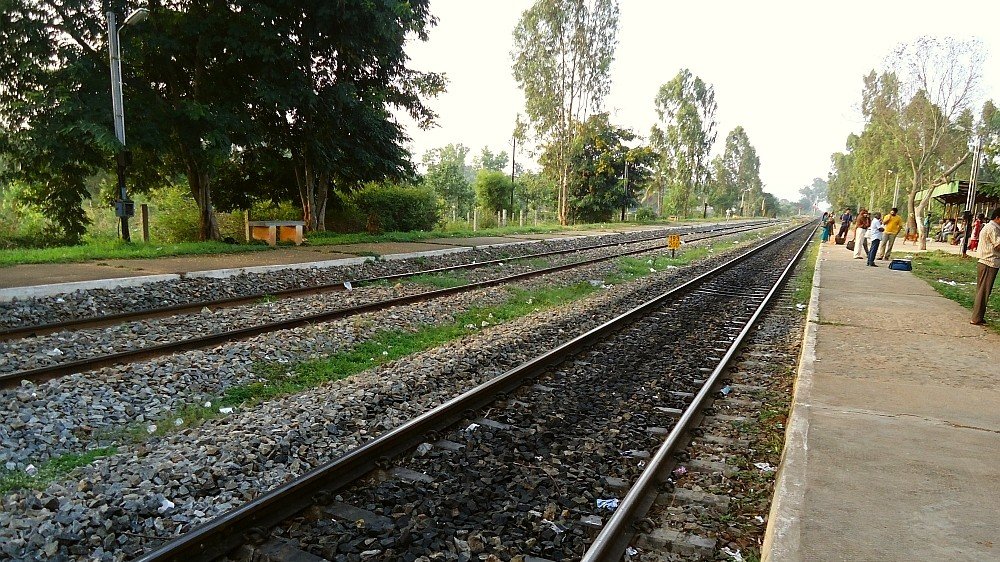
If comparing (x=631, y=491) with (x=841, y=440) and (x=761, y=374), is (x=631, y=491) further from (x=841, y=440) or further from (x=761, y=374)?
(x=761, y=374)

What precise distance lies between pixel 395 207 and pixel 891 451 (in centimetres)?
2614

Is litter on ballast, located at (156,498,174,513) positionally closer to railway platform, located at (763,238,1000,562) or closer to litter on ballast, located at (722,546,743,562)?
litter on ballast, located at (722,546,743,562)

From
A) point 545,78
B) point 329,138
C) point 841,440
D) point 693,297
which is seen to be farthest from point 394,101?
point 841,440

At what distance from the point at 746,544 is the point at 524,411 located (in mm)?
2256

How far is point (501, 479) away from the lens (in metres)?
3.97

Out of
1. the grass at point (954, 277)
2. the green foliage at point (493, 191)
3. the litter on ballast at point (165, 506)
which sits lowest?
the litter on ballast at point (165, 506)

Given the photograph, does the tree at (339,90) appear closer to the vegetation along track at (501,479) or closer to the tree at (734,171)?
the vegetation along track at (501,479)

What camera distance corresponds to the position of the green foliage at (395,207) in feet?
90.0

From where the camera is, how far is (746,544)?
333cm

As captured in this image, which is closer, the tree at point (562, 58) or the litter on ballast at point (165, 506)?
the litter on ballast at point (165, 506)

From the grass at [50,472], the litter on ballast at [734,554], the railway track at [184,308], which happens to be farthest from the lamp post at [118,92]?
the litter on ballast at [734,554]

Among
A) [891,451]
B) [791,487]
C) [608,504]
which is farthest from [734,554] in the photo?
[891,451]

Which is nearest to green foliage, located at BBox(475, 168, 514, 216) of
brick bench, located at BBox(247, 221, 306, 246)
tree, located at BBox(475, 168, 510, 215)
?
tree, located at BBox(475, 168, 510, 215)

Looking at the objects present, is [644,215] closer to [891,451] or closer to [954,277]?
[954,277]
